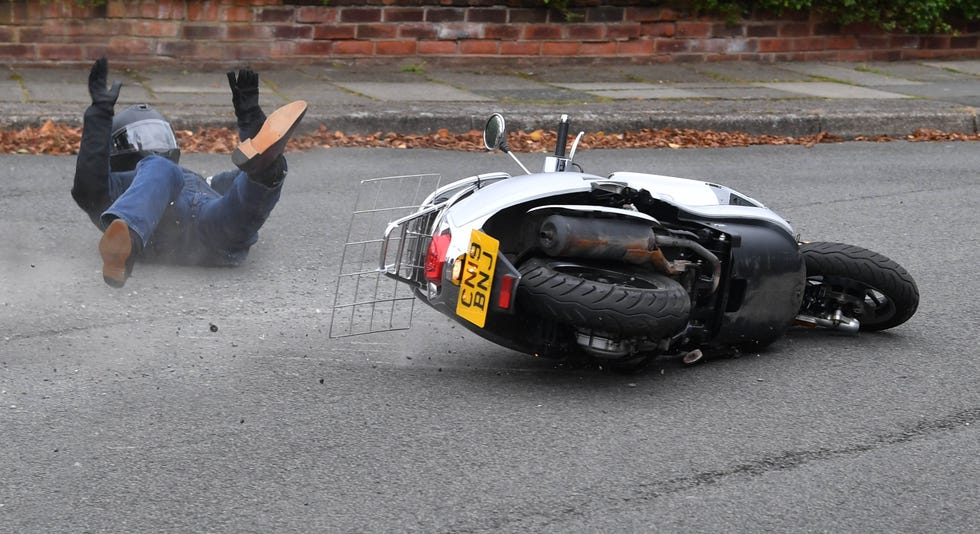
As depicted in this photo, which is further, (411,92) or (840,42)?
(840,42)

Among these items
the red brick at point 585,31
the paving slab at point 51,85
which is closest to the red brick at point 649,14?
the red brick at point 585,31

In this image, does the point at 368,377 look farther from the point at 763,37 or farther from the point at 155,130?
the point at 763,37

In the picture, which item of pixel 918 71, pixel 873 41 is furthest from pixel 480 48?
pixel 918 71

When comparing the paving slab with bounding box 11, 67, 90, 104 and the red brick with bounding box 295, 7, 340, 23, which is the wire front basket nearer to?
the paving slab with bounding box 11, 67, 90, 104

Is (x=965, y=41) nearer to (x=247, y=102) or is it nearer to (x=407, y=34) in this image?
(x=407, y=34)

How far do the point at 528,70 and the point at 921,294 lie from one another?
704cm

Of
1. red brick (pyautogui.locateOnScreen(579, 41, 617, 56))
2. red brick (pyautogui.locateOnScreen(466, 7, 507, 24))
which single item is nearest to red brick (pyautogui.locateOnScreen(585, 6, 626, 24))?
red brick (pyautogui.locateOnScreen(579, 41, 617, 56))

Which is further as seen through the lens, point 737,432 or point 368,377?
point 368,377

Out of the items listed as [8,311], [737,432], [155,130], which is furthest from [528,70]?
[737,432]

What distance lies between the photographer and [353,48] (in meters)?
12.0

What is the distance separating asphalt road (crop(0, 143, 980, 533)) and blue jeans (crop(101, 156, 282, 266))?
0.48 feet

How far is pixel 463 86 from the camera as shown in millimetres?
11320

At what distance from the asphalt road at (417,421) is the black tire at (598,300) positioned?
1.05 feet

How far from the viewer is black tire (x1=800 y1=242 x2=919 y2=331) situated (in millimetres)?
5020
